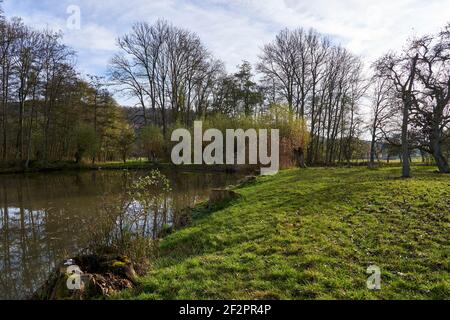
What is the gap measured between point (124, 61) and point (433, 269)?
32836 mm

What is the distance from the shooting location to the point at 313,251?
4.41m

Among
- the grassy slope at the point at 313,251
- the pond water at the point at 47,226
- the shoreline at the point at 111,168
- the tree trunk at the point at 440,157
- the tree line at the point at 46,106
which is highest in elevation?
the tree line at the point at 46,106

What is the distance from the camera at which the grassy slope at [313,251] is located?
3338 mm

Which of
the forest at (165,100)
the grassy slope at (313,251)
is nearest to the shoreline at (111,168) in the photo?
the forest at (165,100)

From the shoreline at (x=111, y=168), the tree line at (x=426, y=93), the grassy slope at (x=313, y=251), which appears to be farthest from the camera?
the shoreline at (x=111, y=168)

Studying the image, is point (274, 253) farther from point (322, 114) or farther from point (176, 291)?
point (322, 114)

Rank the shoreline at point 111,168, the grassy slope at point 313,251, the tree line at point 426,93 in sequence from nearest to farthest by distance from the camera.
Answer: the grassy slope at point 313,251 < the tree line at point 426,93 < the shoreline at point 111,168

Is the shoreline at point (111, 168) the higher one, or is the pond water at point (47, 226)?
the shoreline at point (111, 168)

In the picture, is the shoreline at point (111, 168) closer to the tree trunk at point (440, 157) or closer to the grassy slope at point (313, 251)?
the tree trunk at point (440, 157)

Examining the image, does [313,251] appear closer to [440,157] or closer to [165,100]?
[440,157]

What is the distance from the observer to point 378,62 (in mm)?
13969

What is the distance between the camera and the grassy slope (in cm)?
334

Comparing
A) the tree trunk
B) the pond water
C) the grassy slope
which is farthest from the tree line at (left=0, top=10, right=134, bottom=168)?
the tree trunk
